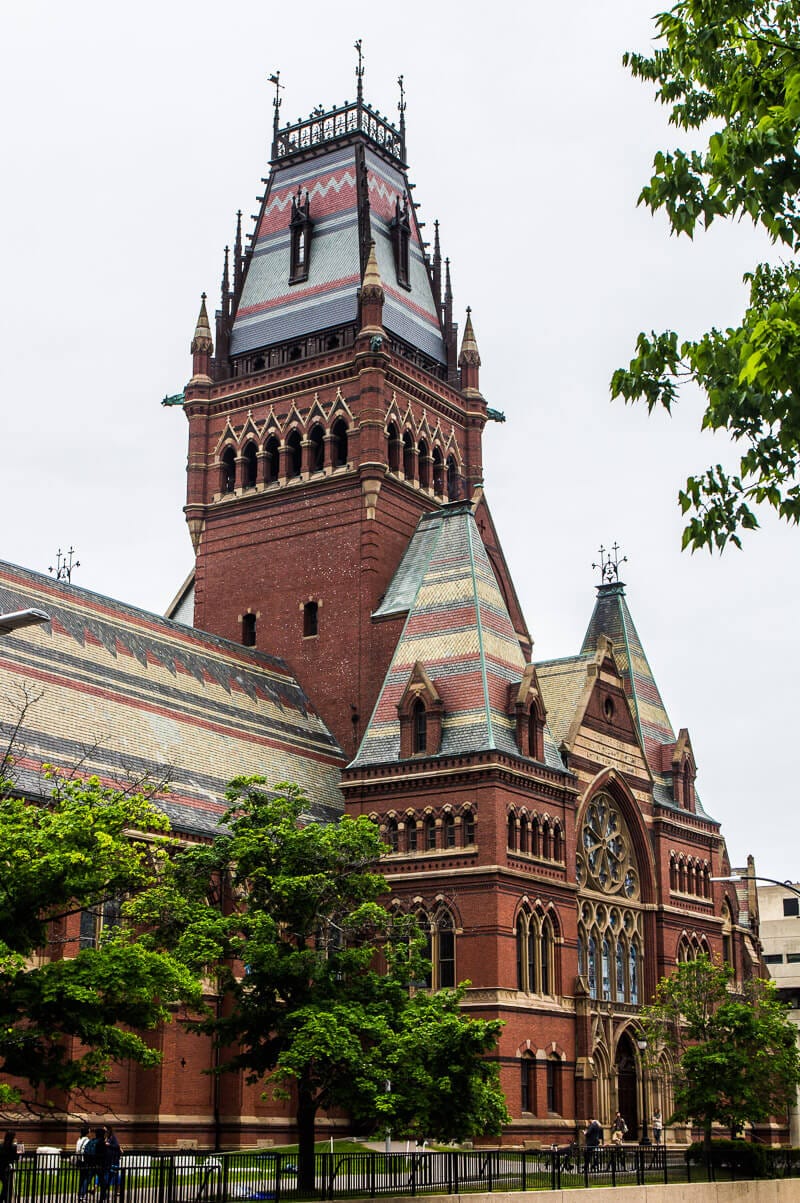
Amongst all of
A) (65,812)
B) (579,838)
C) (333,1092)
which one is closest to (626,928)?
(579,838)

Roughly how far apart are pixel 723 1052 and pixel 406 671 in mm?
18731

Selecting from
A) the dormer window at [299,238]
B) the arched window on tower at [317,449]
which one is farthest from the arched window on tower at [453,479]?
the dormer window at [299,238]

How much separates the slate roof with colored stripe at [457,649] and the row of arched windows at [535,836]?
246 centimetres

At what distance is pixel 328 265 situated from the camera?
74938mm

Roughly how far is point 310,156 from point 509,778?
123 ft

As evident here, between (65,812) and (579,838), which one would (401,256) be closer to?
(579,838)

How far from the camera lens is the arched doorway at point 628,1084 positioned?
6116 cm

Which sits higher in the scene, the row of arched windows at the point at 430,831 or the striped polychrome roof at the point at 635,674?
the striped polychrome roof at the point at 635,674

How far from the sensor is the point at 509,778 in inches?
2251

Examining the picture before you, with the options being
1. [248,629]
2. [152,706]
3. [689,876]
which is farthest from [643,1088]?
[248,629]

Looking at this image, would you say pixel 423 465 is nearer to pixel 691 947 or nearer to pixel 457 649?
pixel 457 649

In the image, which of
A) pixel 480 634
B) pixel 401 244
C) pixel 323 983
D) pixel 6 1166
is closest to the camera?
pixel 6 1166

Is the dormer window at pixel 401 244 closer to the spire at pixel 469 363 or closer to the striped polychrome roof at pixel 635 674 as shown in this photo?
the spire at pixel 469 363

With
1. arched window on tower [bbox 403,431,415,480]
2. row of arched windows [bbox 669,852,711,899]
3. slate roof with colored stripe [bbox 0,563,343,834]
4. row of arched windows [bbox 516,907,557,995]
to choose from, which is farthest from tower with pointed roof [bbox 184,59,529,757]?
row of arched windows [bbox 669,852,711,899]
